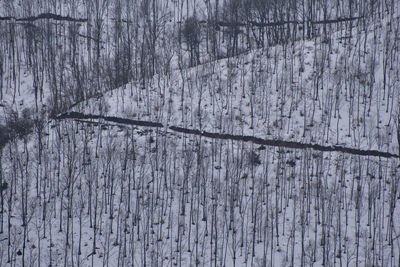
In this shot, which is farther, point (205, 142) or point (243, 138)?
point (243, 138)

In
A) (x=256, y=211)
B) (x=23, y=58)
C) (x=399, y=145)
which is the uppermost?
(x=23, y=58)

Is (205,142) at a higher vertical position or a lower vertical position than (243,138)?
lower

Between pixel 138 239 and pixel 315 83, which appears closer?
pixel 138 239

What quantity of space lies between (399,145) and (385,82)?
663 centimetres

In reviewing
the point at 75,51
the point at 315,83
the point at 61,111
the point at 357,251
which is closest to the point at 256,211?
the point at 357,251

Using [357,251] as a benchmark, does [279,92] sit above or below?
above

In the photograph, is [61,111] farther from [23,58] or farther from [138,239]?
[138,239]

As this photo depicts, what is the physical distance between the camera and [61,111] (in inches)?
1502

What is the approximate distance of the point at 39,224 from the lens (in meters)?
28.5

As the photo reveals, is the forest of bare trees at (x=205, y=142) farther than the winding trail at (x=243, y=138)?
No

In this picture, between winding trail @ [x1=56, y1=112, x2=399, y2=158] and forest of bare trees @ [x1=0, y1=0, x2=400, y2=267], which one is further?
winding trail @ [x1=56, y1=112, x2=399, y2=158]

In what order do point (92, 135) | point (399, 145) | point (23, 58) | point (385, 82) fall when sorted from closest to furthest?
point (399, 145)
point (92, 135)
point (385, 82)
point (23, 58)

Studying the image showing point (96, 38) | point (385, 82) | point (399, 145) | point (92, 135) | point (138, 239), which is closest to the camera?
point (138, 239)

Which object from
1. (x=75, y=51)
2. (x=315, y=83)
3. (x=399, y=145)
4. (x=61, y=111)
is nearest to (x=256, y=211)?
(x=399, y=145)
